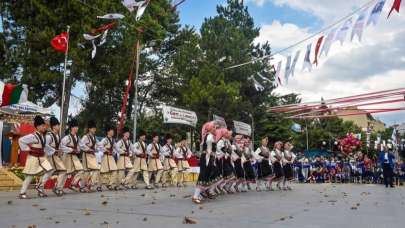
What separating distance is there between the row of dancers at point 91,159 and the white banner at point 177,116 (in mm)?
4643

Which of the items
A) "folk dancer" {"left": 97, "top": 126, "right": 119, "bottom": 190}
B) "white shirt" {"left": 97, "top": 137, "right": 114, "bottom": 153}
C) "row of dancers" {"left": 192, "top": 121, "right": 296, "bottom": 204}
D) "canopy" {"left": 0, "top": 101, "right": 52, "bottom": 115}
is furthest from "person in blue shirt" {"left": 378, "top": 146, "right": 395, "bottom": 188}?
"canopy" {"left": 0, "top": 101, "right": 52, "bottom": 115}

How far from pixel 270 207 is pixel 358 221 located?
229 cm

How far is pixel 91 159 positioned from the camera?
13.0 m

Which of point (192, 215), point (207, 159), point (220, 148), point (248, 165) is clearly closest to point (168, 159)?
point (248, 165)

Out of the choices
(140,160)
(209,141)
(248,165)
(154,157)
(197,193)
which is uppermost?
(209,141)

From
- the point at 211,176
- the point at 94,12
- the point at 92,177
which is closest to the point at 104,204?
the point at 211,176

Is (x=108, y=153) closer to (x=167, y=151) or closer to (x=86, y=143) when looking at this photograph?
(x=86, y=143)

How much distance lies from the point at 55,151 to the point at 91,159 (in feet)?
5.81

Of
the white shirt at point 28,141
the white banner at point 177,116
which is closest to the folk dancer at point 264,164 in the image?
the white shirt at point 28,141

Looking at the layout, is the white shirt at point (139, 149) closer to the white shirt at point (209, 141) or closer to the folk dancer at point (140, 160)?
the folk dancer at point (140, 160)

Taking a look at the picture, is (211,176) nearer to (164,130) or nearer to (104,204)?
(104,204)

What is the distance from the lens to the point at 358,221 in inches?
280

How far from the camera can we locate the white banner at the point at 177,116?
874 inches

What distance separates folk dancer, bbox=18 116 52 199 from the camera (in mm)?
10758
